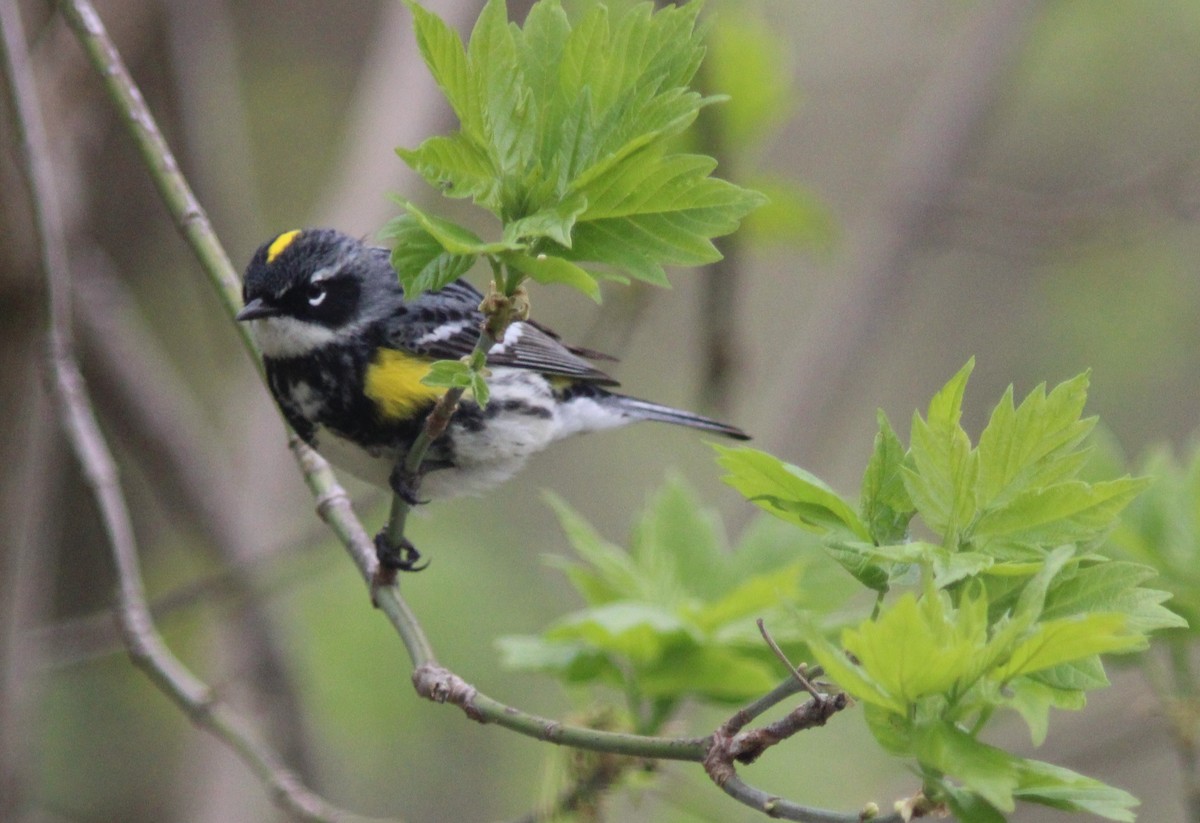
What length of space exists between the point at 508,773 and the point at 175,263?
2845 millimetres

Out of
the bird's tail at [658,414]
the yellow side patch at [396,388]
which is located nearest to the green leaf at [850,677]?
the yellow side patch at [396,388]

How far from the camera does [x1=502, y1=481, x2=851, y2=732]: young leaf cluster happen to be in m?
2.50

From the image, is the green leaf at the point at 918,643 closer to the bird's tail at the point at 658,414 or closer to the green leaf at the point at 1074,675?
the green leaf at the point at 1074,675

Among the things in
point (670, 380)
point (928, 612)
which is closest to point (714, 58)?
point (928, 612)

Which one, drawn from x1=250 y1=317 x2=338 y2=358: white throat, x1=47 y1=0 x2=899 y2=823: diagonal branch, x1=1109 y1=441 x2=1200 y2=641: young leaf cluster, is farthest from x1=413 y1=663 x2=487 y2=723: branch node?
x1=1109 y1=441 x2=1200 y2=641: young leaf cluster

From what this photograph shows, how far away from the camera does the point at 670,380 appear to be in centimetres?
806

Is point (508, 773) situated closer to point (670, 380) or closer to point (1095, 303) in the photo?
point (670, 380)

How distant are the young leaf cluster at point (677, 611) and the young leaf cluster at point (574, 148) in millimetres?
1058

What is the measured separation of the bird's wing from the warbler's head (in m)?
0.09

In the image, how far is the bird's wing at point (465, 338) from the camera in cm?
313

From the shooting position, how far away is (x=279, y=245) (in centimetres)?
286

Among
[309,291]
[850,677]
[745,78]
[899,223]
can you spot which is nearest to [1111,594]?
[850,677]

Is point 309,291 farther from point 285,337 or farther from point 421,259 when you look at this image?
point 421,259

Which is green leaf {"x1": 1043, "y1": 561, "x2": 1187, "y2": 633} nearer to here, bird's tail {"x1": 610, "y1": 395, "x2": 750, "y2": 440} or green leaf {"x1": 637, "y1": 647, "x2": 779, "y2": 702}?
green leaf {"x1": 637, "y1": 647, "x2": 779, "y2": 702}
